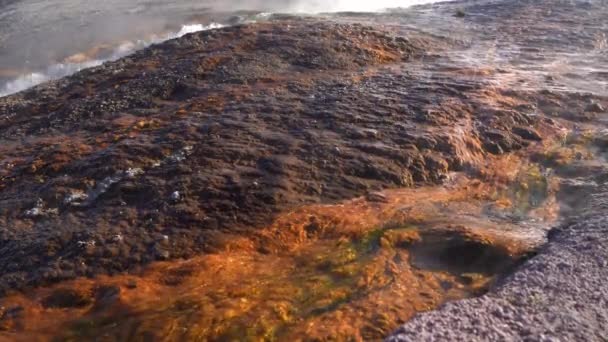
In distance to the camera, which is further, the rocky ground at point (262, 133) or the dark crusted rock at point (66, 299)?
the rocky ground at point (262, 133)

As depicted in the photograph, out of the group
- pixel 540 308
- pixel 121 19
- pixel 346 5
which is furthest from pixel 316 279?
pixel 121 19

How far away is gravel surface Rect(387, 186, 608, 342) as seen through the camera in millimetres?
2854

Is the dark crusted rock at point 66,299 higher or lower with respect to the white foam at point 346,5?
lower

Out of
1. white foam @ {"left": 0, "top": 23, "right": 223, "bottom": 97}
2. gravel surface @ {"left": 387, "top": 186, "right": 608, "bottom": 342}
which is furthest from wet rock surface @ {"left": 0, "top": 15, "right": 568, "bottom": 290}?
white foam @ {"left": 0, "top": 23, "right": 223, "bottom": 97}

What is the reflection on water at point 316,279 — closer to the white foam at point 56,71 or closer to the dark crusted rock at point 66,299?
the dark crusted rock at point 66,299

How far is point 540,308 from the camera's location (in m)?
3.01

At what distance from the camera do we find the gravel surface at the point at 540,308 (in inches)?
112

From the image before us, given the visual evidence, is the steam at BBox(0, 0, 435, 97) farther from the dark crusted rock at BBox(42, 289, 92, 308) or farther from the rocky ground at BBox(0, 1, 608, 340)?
the dark crusted rock at BBox(42, 289, 92, 308)

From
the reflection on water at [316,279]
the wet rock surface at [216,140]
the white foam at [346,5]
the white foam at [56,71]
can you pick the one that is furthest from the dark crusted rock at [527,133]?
the white foam at [346,5]

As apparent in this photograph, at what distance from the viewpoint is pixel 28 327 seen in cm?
329

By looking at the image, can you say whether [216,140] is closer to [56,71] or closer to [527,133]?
[527,133]

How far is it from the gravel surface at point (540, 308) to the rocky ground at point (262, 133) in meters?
0.02

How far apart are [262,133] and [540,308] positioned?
278 cm

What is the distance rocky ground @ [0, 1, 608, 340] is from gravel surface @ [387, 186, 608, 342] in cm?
2
